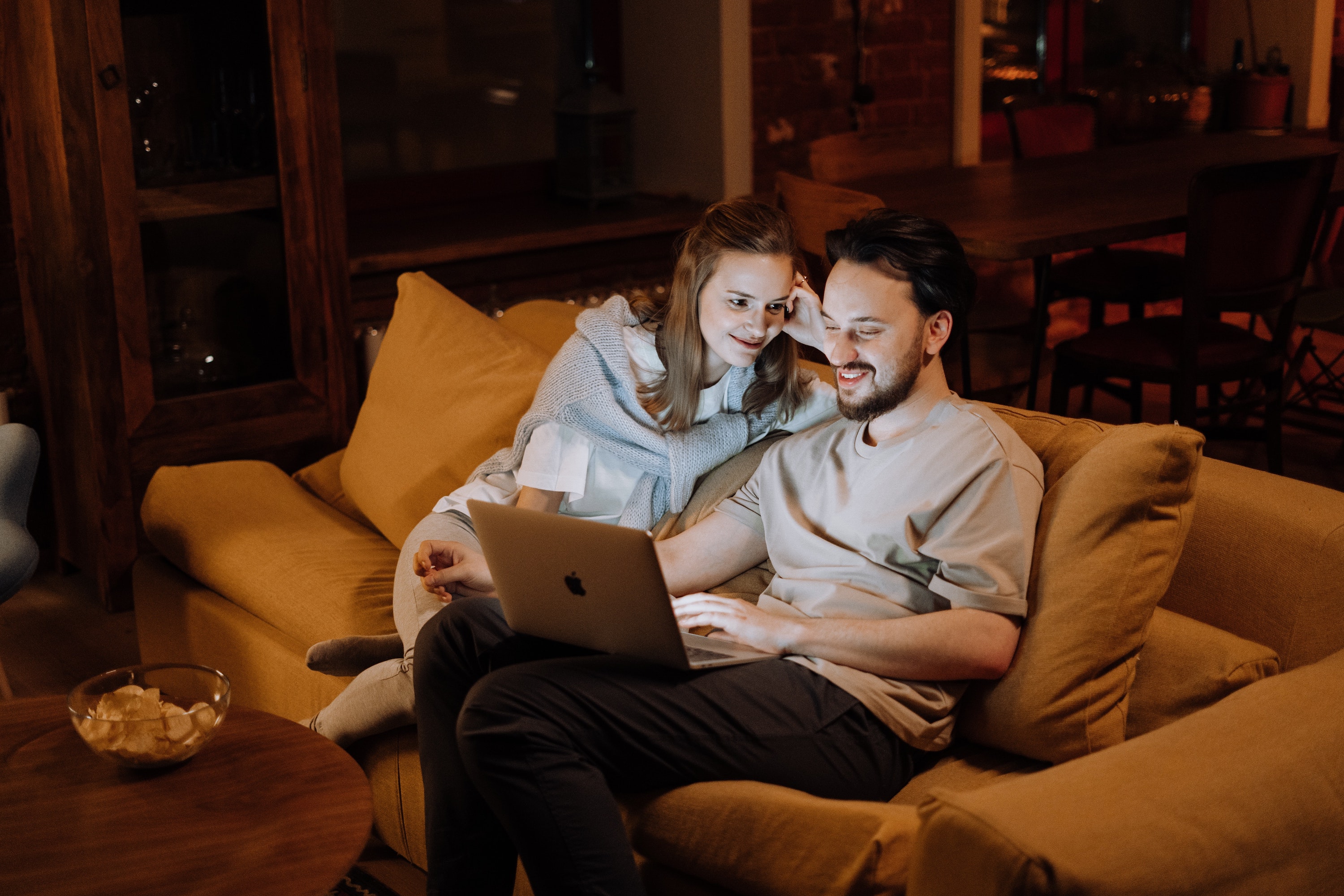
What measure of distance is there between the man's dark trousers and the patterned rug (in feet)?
1.35

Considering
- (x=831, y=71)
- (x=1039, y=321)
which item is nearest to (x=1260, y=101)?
(x=831, y=71)

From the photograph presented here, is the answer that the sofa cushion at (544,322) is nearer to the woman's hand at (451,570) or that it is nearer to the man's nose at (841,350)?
the woman's hand at (451,570)

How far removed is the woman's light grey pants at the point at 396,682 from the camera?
2062 mm

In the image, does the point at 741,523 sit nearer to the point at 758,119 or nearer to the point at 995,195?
the point at 995,195

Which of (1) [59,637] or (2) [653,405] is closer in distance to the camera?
(2) [653,405]

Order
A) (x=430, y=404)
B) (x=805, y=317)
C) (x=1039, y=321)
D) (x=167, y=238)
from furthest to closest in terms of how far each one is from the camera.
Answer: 1. (x=1039, y=321)
2. (x=167, y=238)
3. (x=430, y=404)
4. (x=805, y=317)

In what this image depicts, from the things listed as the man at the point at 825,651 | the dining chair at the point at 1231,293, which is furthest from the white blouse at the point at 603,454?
the dining chair at the point at 1231,293

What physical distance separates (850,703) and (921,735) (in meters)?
0.11

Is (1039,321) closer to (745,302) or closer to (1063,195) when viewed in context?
(1063,195)

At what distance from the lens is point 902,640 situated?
5.74ft

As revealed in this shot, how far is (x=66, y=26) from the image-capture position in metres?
3.06

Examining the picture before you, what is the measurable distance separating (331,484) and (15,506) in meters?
0.63

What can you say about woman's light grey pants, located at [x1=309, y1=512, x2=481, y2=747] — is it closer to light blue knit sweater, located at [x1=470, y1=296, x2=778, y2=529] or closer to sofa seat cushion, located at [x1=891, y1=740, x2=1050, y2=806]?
light blue knit sweater, located at [x1=470, y1=296, x2=778, y2=529]

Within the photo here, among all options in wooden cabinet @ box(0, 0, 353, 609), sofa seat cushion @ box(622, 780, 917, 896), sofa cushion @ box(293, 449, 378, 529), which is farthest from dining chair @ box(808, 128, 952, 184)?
sofa seat cushion @ box(622, 780, 917, 896)
